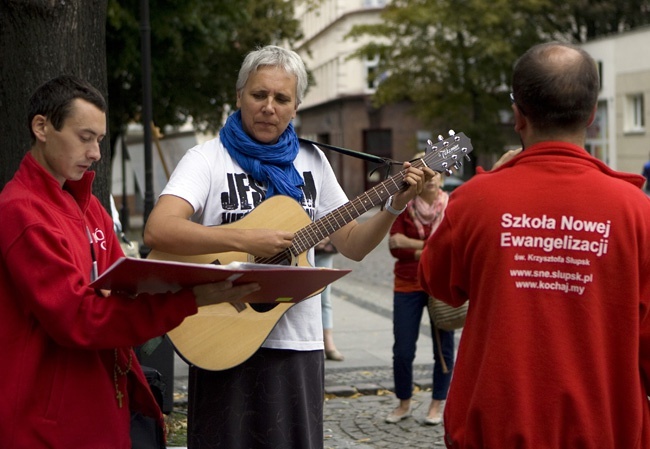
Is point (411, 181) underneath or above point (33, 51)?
underneath

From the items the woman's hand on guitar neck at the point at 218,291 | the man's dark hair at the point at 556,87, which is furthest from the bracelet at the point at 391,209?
the man's dark hair at the point at 556,87

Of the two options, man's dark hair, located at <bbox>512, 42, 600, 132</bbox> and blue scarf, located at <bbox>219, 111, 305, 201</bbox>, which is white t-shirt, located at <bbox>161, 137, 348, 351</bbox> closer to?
blue scarf, located at <bbox>219, 111, 305, 201</bbox>

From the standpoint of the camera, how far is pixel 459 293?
3293 mm

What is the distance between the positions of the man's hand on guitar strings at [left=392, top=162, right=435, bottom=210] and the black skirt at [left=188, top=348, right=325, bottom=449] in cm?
64

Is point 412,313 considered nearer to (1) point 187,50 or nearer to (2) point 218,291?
(2) point 218,291

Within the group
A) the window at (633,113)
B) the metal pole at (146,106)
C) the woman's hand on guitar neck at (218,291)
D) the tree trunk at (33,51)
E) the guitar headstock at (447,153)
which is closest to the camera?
the woman's hand on guitar neck at (218,291)

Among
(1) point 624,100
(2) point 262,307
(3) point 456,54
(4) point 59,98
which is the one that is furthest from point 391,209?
(1) point 624,100

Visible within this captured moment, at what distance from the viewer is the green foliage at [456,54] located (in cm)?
3944

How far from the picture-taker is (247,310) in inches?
161

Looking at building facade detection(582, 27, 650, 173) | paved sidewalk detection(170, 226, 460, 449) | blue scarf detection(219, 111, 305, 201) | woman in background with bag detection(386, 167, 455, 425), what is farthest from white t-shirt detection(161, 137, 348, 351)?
building facade detection(582, 27, 650, 173)

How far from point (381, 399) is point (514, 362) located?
550 cm

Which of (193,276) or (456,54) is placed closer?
(193,276)

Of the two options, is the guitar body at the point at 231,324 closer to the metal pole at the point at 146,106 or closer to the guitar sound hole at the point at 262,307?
the guitar sound hole at the point at 262,307

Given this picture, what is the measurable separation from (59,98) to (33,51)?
10.3ft
